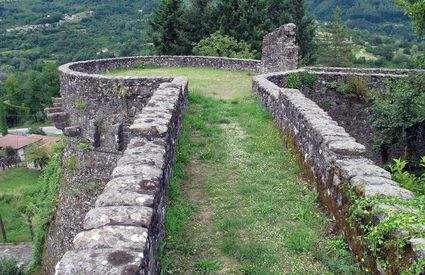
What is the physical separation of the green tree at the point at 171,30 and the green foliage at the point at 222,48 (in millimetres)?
3234

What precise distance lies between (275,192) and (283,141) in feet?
8.42

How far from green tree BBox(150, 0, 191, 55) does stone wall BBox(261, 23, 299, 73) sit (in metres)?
15.3

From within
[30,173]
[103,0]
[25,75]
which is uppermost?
[103,0]

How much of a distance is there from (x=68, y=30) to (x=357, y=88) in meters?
93.9

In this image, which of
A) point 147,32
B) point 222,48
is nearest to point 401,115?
point 222,48

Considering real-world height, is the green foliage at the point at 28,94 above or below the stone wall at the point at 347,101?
below

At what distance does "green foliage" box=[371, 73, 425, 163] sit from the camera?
443 inches

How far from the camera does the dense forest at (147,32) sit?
33.0m

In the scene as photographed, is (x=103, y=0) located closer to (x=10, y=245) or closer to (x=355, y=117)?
(x=10, y=245)

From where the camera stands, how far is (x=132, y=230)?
3688 mm

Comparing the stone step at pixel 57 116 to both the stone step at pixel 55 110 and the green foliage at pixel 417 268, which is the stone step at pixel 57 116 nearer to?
the stone step at pixel 55 110

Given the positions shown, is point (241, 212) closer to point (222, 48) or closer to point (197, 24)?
point (222, 48)

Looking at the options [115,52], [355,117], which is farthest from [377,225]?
[115,52]

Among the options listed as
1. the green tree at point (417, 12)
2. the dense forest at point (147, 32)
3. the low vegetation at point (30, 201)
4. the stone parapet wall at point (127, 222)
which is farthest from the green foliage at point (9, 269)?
the green tree at point (417, 12)
